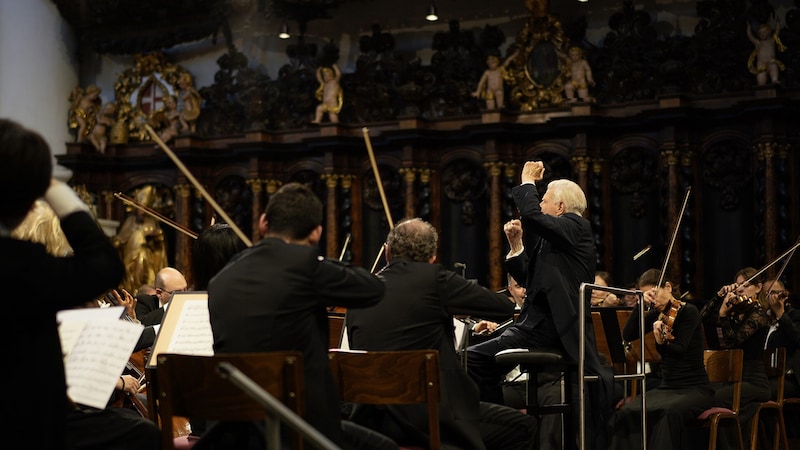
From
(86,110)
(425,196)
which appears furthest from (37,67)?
(425,196)

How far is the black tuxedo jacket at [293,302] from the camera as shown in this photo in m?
4.09

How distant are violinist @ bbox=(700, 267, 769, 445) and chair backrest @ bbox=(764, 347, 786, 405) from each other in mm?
165

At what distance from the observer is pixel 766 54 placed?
1238 centimetres

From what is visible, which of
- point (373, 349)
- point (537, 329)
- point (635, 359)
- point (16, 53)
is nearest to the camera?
point (373, 349)

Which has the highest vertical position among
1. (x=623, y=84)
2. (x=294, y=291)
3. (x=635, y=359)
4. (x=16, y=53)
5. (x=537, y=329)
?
(x=16, y=53)

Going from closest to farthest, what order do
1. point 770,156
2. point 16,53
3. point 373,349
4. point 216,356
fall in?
point 216,356
point 373,349
point 770,156
point 16,53

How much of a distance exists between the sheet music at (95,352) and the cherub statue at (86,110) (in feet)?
43.0

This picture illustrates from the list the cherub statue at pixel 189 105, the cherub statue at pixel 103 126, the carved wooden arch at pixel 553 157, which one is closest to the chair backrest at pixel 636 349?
the carved wooden arch at pixel 553 157

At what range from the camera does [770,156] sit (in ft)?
40.4

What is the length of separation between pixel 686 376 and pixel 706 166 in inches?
233

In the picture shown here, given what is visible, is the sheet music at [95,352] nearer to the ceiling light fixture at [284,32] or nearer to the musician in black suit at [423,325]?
the musician in black suit at [423,325]

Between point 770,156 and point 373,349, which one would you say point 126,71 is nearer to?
point 770,156

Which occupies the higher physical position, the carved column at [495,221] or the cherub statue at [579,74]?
the cherub statue at [579,74]

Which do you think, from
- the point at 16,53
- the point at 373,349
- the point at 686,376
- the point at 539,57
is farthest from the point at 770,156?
the point at 16,53
